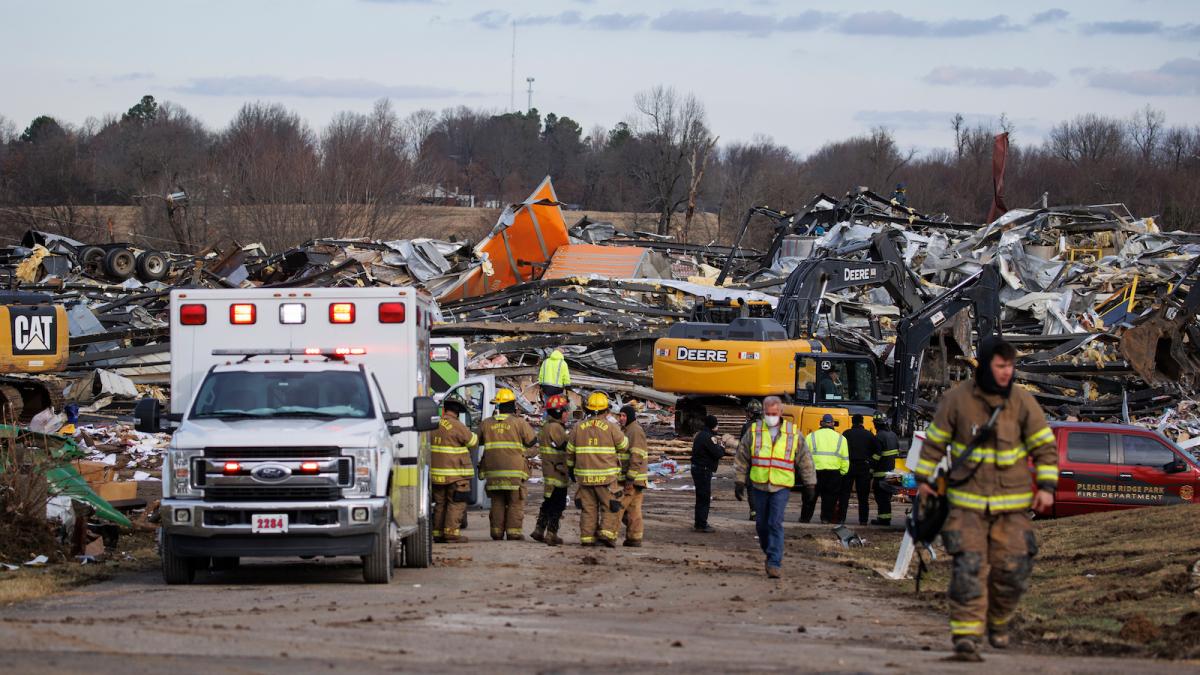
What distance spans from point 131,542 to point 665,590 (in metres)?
6.61

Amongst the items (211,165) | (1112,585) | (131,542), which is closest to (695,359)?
(131,542)

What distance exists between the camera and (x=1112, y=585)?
12734 millimetres

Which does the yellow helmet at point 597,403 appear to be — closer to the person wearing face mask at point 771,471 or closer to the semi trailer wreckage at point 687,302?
the person wearing face mask at point 771,471

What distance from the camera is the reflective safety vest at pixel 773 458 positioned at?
14.4 meters

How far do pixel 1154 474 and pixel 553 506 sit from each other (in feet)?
25.9

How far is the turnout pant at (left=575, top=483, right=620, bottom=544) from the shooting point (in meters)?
16.2

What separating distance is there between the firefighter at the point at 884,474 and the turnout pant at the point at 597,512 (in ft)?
Answer: 17.3

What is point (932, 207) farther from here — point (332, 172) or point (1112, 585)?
point (1112, 585)

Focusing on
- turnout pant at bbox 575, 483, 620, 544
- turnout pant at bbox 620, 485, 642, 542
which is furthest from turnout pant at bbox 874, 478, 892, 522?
turnout pant at bbox 575, 483, 620, 544

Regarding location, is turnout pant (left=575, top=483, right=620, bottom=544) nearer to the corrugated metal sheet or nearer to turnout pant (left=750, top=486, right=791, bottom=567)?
turnout pant (left=750, top=486, right=791, bottom=567)

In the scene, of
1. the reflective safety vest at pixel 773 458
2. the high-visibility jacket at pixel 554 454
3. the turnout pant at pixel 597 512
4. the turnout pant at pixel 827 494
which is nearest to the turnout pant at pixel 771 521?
the reflective safety vest at pixel 773 458

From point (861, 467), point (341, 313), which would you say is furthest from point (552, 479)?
point (861, 467)

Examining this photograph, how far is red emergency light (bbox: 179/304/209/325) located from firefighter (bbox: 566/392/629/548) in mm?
4523

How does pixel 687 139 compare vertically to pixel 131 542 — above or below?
above
